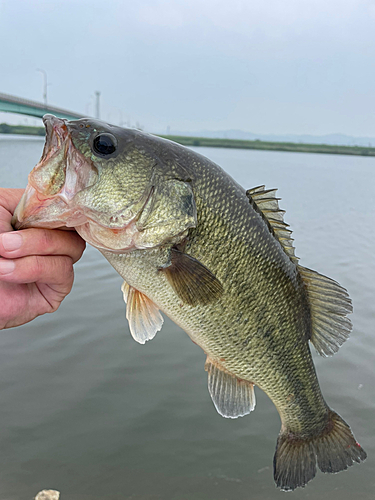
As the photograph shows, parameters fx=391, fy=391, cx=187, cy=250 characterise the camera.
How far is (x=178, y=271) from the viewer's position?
80.7 inches

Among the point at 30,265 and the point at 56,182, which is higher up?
the point at 56,182

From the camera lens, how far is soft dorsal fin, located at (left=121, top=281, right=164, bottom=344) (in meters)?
2.32

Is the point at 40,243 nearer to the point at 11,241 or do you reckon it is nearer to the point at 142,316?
the point at 11,241

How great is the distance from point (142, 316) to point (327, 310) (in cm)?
117

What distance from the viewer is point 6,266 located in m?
1.91

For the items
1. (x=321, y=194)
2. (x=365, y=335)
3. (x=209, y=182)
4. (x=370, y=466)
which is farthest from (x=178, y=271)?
(x=321, y=194)

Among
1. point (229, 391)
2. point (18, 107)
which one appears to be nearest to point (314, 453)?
point (229, 391)

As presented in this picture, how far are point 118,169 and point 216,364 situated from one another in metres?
1.34

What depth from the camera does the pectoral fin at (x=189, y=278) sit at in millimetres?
2037

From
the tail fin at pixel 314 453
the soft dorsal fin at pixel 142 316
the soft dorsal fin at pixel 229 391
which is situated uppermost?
the soft dorsal fin at pixel 142 316

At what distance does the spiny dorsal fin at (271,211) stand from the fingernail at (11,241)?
126 cm

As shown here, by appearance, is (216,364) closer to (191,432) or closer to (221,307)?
(221,307)

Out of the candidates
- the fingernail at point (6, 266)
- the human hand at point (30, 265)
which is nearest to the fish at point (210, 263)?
the human hand at point (30, 265)

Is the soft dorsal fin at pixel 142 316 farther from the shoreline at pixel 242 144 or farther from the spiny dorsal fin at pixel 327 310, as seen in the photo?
the shoreline at pixel 242 144
